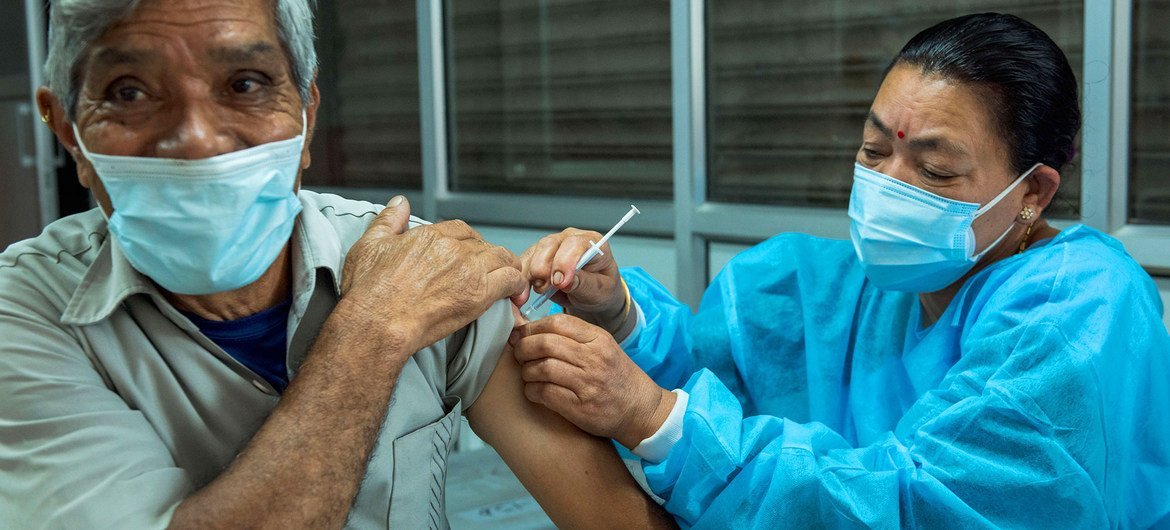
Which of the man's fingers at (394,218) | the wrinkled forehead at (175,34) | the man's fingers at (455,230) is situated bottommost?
the man's fingers at (455,230)

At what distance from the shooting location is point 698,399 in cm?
152

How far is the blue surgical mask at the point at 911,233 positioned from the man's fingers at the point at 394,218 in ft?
2.36

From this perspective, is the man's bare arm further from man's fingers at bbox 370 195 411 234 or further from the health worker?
man's fingers at bbox 370 195 411 234

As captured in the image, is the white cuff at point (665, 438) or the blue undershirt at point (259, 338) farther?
the white cuff at point (665, 438)

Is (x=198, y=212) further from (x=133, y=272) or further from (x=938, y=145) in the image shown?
(x=938, y=145)

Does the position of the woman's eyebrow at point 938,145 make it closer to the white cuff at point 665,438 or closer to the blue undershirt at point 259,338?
the white cuff at point 665,438

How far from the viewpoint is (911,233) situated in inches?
66.4

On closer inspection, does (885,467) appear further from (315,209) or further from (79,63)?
(79,63)

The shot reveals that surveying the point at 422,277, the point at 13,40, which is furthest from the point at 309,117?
the point at 13,40

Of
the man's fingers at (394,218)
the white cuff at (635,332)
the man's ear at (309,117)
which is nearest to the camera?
the man's ear at (309,117)

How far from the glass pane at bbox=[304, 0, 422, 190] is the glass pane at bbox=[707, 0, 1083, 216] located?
1.27m

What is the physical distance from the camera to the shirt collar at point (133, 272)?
120 cm

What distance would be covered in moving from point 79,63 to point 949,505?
1.16 metres

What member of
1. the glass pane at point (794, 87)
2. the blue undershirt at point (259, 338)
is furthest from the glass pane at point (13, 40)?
the blue undershirt at point (259, 338)
